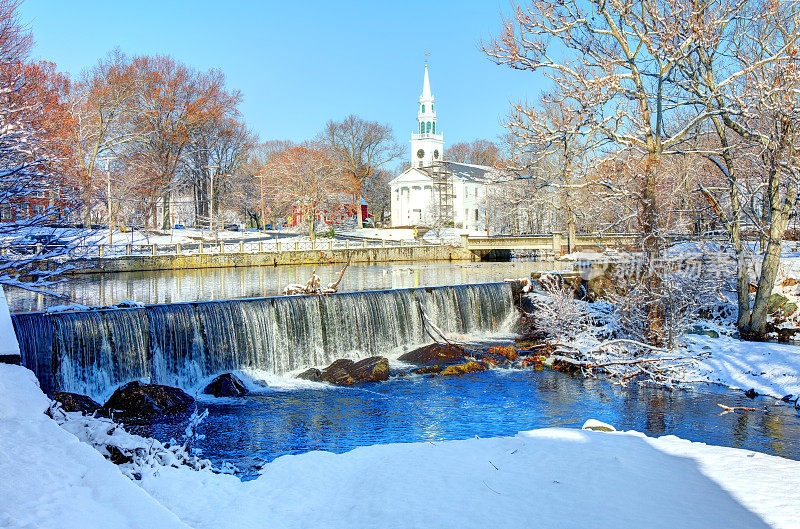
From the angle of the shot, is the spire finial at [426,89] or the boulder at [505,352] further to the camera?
the spire finial at [426,89]

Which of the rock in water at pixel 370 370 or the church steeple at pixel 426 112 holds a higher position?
the church steeple at pixel 426 112

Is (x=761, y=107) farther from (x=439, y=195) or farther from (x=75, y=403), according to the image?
(x=439, y=195)

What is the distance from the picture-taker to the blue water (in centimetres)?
1000

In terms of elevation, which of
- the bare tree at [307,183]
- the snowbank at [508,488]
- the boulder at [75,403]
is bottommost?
the snowbank at [508,488]

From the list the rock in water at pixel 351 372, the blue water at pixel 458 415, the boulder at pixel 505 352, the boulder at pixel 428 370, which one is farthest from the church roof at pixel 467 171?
the blue water at pixel 458 415

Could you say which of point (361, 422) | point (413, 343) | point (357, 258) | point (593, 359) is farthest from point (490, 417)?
point (357, 258)

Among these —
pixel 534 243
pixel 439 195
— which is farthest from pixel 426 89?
pixel 534 243

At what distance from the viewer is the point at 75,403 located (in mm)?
11367

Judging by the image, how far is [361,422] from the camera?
445 inches

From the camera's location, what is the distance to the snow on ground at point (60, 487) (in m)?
4.34

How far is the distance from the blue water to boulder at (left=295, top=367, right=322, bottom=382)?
38.6 inches

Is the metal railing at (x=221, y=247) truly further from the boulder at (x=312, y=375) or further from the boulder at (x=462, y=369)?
the boulder at (x=462, y=369)

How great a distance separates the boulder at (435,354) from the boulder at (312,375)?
258cm

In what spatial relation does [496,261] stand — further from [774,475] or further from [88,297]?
[774,475]
